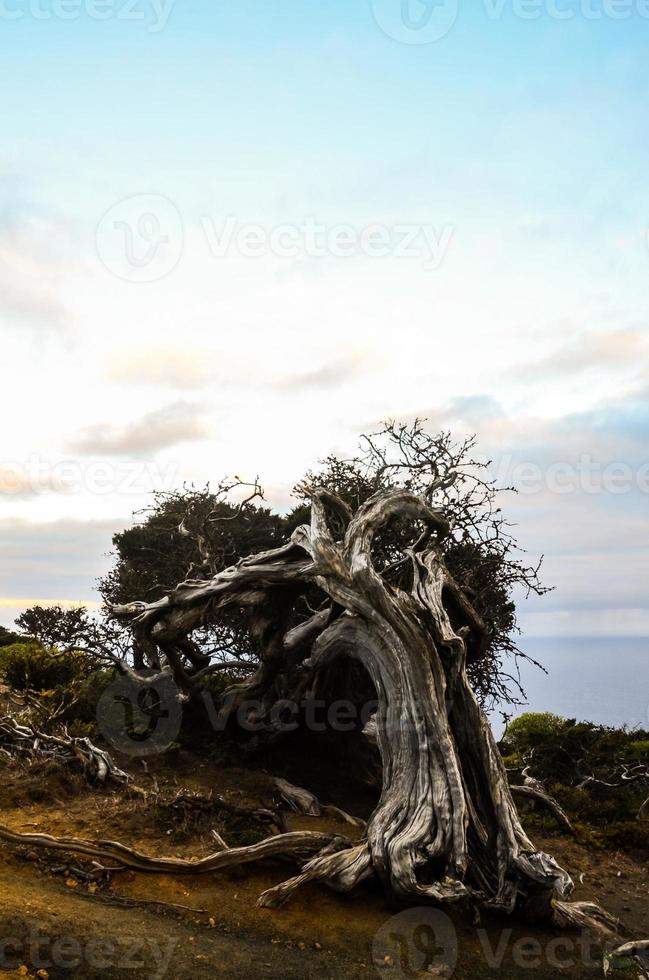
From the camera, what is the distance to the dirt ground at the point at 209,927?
6.17 m

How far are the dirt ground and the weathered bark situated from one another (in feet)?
1.14

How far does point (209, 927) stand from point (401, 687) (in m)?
3.70

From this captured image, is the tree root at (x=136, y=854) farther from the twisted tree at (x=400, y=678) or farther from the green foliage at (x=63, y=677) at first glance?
the green foliage at (x=63, y=677)

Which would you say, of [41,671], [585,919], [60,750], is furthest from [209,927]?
[41,671]

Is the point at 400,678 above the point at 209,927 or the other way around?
above

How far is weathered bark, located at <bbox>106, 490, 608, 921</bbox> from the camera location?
807cm

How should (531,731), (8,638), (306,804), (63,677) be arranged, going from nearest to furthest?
1. (306,804)
2. (63,677)
3. (531,731)
4. (8,638)

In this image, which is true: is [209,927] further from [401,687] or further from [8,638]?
[8,638]

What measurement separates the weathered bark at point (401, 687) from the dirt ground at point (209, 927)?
35 centimetres

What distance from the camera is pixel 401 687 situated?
9.65m

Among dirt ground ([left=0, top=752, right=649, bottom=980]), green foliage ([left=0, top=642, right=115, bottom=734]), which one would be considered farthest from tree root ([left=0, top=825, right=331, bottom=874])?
green foliage ([left=0, top=642, right=115, bottom=734])

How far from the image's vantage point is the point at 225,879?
26.5ft

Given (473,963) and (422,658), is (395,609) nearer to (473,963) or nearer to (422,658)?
(422,658)

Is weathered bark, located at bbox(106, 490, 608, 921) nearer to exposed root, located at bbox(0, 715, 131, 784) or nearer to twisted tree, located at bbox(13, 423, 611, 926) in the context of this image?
twisted tree, located at bbox(13, 423, 611, 926)
